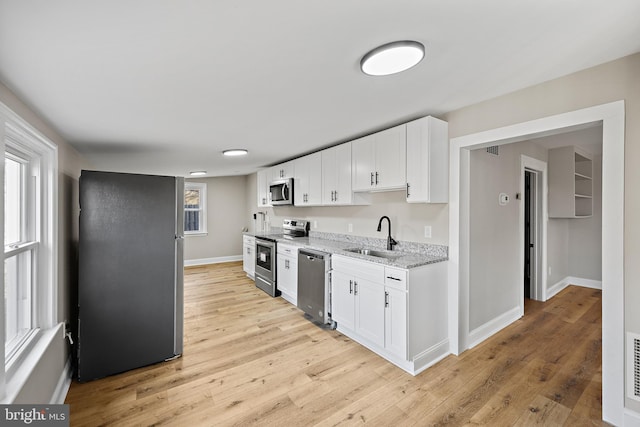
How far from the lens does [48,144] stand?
2119 mm

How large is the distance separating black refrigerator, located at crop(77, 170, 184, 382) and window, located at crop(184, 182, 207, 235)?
4.76 metres

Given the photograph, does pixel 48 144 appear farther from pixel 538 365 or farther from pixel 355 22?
pixel 538 365

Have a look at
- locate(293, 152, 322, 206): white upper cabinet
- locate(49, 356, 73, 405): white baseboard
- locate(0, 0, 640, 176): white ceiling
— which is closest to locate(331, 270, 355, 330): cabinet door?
locate(293, 152, 322, 206): white upper cabinet

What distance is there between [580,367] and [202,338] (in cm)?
366

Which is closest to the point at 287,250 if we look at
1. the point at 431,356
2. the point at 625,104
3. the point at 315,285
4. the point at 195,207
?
the point at 315,285

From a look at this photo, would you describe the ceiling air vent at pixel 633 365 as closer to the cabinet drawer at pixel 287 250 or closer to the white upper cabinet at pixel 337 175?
the white upper cabinet at pixel 337 175

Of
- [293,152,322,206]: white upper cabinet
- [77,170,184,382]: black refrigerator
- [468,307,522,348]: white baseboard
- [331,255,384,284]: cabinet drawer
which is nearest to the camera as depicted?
[77,170,184,382]: black refrigerator

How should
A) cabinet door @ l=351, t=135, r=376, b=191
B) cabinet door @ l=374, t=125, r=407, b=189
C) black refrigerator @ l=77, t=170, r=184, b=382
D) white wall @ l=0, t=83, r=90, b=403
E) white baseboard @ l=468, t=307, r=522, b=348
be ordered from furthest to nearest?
cabinet door @ l=351, t=135, r=376, b=191
white baseboard @ l=468, t=307, r=522, b=348
cabinet door @ l=374, t=125, r=407, b=189
black refrigerator @ l=77, t=170, r=184, b=382
white wall @ l=0, t=83, r=90, b=403

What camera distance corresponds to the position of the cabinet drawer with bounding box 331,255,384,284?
268 centimetres

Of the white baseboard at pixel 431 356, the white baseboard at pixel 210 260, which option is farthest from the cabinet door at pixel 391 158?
the white baseboard at pixel 210 260

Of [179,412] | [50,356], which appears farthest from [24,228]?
[179,412]

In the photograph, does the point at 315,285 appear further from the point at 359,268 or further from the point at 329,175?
the point at 329,175

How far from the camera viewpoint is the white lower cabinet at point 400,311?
244 cm

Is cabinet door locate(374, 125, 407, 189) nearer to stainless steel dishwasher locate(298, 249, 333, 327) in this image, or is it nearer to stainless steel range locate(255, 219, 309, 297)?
stainless steel dishwasher locate(298, 249, 333, 327)
